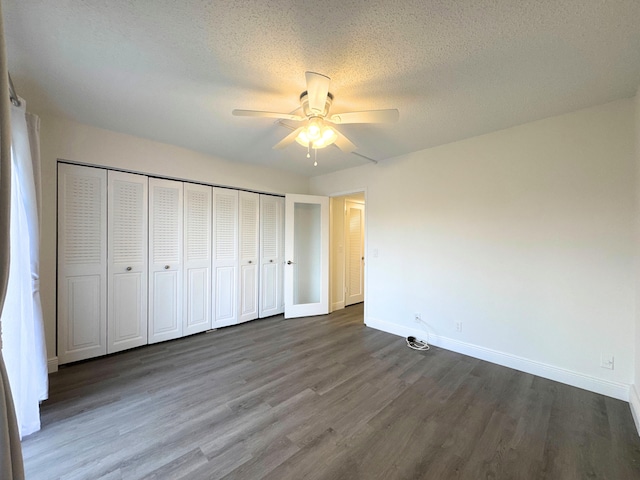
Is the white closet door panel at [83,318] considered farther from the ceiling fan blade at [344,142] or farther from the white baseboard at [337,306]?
the white baseboard at [337,306]

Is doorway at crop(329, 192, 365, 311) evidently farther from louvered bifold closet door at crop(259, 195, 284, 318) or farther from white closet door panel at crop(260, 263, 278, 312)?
white closet door panel at crop(260, 263, 278, 312)

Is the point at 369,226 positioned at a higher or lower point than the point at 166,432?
higher

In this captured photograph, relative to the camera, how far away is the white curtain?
1.65 metres

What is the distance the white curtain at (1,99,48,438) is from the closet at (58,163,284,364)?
736mm

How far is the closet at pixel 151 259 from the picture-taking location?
2604mm

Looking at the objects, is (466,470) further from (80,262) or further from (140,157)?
(140,157)

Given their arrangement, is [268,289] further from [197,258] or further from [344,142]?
[344,142]

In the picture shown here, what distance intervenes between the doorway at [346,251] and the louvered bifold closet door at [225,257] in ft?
5.42

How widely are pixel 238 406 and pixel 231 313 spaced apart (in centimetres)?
197

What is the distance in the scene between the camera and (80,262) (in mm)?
2625

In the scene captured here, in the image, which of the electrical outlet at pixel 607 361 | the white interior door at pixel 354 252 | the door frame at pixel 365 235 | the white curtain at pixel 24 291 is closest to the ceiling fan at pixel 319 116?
the white curtain at pixel 24 291

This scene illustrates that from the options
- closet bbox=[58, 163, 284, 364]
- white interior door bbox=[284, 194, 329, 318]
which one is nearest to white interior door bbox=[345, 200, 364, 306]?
white interior door bbox=[284, 194, 329, 318]

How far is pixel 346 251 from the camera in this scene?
4.98 meters

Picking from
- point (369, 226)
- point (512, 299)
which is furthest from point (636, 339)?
point (369, 226)
